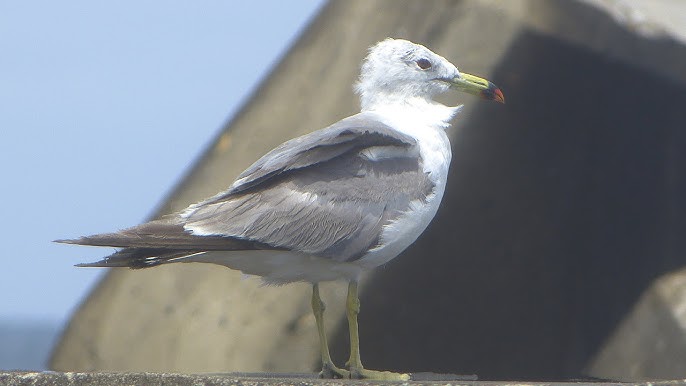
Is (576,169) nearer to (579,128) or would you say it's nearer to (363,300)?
(579,128)

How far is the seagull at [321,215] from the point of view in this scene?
4855 mm

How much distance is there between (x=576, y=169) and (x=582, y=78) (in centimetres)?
74

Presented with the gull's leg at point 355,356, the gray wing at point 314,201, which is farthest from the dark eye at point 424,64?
the gull's leg at point 355,356

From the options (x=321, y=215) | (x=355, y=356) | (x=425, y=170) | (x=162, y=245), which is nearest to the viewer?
(x=162, y=245)

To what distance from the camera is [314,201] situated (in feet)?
16.6

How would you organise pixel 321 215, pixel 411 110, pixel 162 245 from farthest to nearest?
pixel 411 110
pixel 321 215
pixel 162 245

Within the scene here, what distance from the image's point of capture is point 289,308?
8.14 meters

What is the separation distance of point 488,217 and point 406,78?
3.54 metres

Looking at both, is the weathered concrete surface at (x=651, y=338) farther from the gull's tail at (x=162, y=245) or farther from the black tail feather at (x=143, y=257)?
the black tail feather at (x=143, y=257)

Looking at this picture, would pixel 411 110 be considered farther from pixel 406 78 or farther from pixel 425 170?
pixel 425 170

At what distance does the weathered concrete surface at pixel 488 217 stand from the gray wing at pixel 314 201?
9.46ft

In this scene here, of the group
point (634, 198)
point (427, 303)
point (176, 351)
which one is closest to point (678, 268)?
point (634, 198)

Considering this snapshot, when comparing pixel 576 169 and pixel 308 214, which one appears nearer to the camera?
pixel 308 214

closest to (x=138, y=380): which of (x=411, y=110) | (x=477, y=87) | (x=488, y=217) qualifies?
(x=411, y=110)
